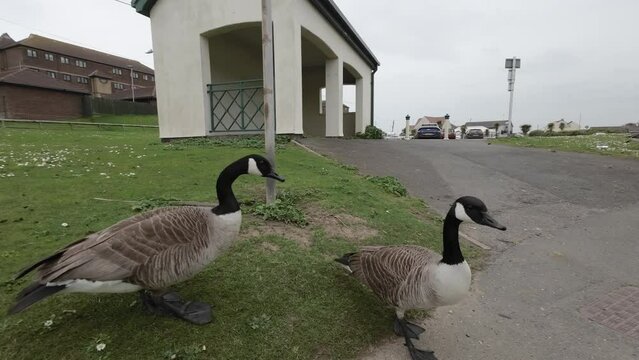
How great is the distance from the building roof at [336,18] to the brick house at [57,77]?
39.7 m

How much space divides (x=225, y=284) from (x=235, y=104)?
42.2 feet

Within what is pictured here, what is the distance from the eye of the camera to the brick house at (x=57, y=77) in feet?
139

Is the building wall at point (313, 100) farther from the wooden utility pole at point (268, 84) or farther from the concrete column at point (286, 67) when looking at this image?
the wooden utility pole at point (268, 84)

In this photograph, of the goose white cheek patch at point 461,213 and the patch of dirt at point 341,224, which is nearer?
the goose white cheek patch at point 461,213

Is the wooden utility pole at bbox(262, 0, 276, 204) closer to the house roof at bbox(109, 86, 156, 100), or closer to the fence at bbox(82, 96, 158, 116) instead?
the fence at bbox(82, 96, 158, 116)

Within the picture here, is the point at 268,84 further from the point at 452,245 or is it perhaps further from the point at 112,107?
the point at 112,107

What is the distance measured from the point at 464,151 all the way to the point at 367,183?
29.5ft

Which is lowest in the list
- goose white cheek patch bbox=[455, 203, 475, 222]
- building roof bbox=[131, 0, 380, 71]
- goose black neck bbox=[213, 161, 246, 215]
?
goose white cheek patch bbox=[455, 203, 475, 222]

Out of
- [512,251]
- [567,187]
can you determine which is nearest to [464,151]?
[567,187]

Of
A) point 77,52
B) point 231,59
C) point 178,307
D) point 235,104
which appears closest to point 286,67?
point 235,104

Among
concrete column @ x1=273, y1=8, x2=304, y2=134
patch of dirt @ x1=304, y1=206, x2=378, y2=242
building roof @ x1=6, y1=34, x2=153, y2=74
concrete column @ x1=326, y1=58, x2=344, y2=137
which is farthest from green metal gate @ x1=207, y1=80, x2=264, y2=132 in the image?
building roof @ x1=6, y1=34, x2=153, y2=74

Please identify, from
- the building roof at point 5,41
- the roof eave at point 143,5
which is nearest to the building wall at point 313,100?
the roof eave at point 143,5

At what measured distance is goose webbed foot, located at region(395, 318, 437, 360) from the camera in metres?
3.06

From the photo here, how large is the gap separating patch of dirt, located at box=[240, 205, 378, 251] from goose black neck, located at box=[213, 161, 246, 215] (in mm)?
1302
